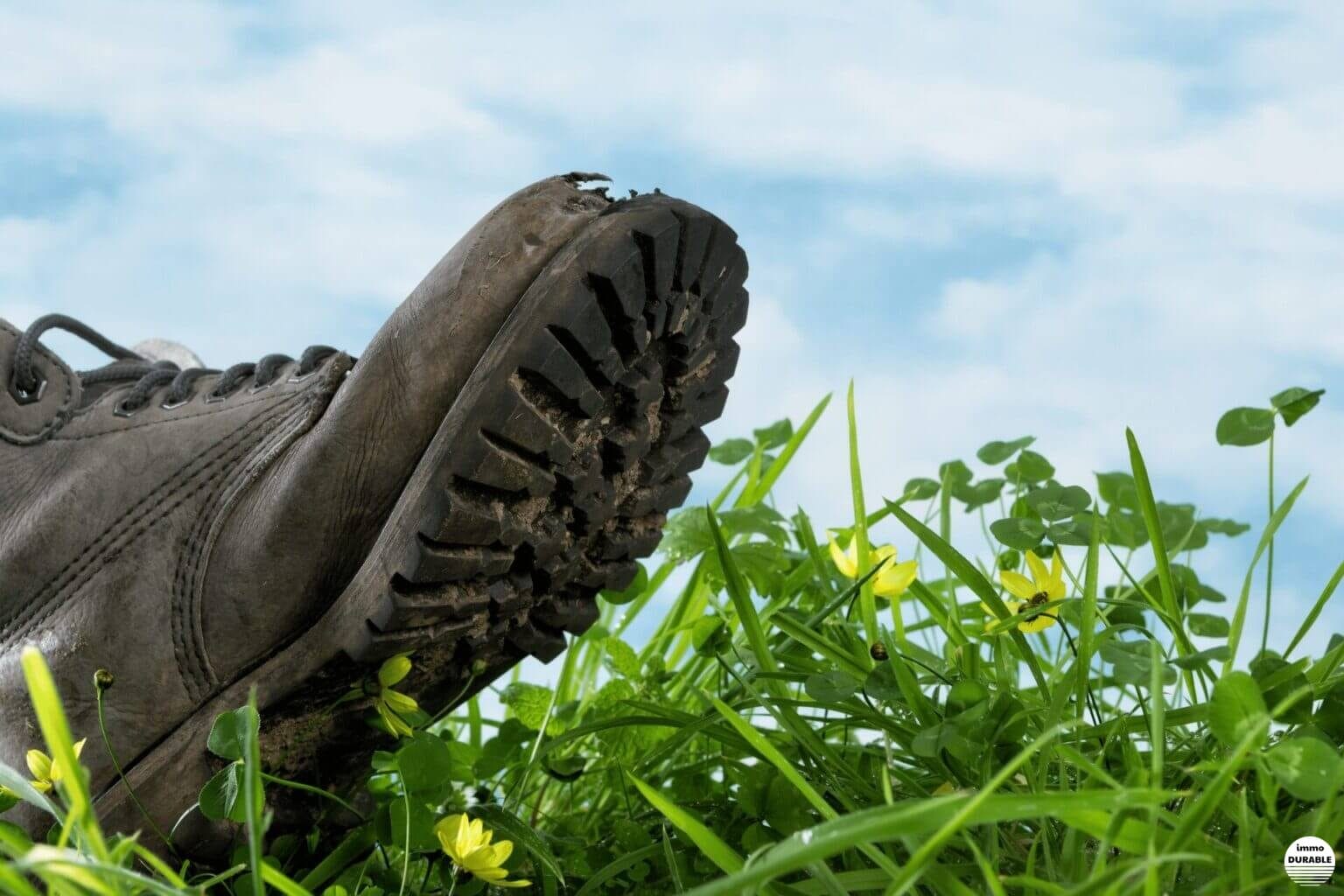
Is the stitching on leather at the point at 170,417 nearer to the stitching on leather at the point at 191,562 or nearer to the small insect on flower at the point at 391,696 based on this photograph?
the stitching on leather at the point at 191,562

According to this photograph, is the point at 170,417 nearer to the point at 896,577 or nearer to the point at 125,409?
the point at 125,409

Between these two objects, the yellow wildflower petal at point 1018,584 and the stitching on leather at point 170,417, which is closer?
the yellow wildflower petal at point 1018,584

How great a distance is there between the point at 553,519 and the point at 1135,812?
57 cm

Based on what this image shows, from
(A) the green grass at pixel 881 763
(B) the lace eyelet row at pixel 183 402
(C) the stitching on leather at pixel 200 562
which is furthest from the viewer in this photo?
(B) the lace eyelet row at pixel 183 402

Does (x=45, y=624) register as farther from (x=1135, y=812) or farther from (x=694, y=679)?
(x=1135, y=812)

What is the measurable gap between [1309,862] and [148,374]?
4.27 ft

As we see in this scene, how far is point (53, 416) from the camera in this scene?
4.73ft

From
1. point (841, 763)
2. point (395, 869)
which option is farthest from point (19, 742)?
point (841, 763)

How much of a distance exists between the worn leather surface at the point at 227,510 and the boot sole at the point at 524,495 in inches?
1.6

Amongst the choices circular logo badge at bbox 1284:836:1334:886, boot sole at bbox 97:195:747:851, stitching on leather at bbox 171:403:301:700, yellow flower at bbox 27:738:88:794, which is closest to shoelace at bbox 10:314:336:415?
stitching on leather at bbox 171:403:301:700

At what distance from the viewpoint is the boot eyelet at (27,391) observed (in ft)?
4.79

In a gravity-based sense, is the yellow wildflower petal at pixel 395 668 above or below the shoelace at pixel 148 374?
below

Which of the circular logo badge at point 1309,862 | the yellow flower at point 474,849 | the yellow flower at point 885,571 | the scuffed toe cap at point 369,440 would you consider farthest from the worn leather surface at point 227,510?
the circular logo badge at point 1309,862

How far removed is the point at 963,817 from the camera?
0.66m
